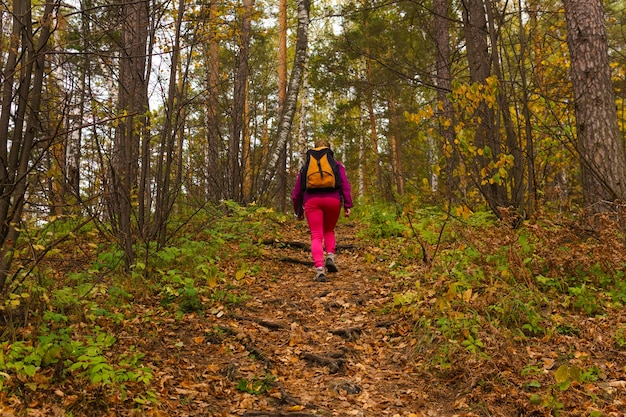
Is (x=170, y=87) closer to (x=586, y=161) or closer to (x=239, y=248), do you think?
(x=239, y=248)

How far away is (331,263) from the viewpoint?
6.99 m

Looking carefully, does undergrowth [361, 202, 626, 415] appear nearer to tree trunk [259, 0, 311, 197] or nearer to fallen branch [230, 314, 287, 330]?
fallen branch [230, 314, 287, 330]

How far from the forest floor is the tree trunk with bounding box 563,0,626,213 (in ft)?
6.50

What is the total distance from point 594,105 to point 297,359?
188 inches

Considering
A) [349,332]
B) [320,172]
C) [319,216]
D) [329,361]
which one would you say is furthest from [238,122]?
[329,361]

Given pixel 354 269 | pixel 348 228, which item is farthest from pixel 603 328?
pixel 348 228

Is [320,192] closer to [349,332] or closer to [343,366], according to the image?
[349,332]

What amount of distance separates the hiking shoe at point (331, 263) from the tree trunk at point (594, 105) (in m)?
3.45

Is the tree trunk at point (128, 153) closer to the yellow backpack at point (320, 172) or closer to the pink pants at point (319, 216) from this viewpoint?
the yellow backpack at point (320, 172)

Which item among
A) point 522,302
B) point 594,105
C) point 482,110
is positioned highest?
point 482,110

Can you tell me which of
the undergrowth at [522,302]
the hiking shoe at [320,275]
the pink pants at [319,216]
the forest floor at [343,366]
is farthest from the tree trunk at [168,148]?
the undergrowth at [522,302]

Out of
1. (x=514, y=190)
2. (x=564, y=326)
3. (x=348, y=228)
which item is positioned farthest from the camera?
(x=348, y=228)

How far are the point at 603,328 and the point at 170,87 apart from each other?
5.25 metres

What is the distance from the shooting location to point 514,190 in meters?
6.91
